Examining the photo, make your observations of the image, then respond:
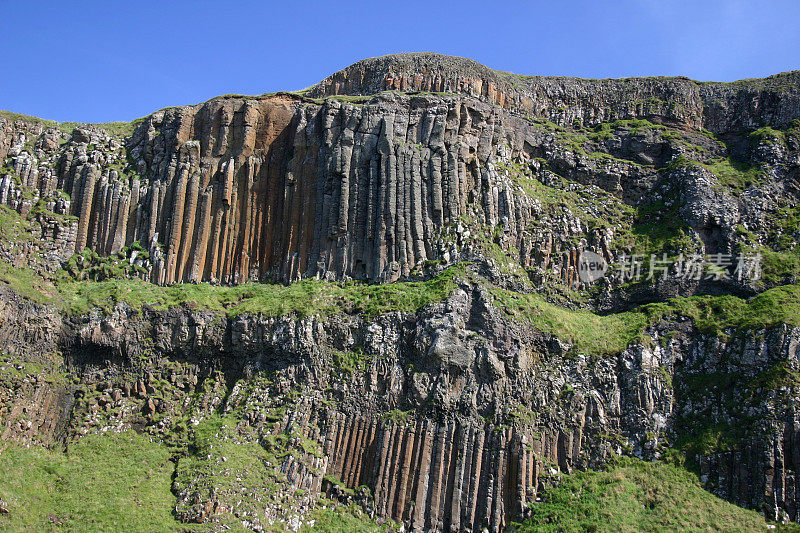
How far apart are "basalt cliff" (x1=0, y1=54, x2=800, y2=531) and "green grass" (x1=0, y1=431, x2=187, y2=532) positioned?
36cm

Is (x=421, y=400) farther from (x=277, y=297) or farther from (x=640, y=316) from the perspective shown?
(x=640, y=316)

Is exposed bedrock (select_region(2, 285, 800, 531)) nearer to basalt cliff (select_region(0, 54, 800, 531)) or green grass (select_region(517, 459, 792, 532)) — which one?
basalt cliff (select_region(0, 54, 800, 531))

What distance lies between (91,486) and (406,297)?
15.8 m

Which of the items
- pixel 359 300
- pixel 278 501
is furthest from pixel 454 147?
pixel 278 501

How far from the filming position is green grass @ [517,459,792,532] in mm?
31516

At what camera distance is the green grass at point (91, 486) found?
30250 millimetres

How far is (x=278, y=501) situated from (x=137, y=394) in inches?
340

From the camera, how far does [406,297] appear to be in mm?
39156

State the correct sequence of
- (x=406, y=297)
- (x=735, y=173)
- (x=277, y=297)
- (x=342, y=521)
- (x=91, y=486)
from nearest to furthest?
1. (x=91, y=486)
2. (x=342, y=521)
3. (x=406, y=297)
4. (x=277, y=297)
5. (x=735, y=173)

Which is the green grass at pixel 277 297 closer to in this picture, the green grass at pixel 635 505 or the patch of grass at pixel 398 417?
the patch of grass at pixel 398 417

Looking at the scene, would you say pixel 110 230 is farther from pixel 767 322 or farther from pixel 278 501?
pixel 767 322

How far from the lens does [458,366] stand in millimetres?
36312

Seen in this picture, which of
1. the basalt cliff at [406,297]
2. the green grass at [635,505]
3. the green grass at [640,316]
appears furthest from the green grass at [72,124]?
the green grass at [635,505]

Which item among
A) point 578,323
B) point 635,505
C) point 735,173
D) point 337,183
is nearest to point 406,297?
point 578,323
